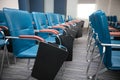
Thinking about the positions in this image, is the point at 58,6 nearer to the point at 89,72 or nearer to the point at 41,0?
the point at 41,0

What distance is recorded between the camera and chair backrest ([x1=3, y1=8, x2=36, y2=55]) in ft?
4.96

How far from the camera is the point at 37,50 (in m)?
1.56

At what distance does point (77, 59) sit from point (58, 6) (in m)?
6.67

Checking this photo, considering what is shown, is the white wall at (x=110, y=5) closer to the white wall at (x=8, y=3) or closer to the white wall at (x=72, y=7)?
the white wall at (x=72, y=7)

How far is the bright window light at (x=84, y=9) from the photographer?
1002cm

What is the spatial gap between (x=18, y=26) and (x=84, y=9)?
898 cm

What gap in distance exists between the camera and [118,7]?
952 centimetres

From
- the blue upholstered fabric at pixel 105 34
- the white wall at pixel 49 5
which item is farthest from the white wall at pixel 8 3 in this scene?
the white wall at pixel 49 5

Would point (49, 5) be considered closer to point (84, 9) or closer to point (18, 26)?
point (84, 9)

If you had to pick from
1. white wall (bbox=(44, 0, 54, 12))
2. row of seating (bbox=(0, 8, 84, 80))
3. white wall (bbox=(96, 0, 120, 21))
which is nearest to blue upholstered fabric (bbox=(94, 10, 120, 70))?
row of seating (bbox=(0, 8, 84, 80))

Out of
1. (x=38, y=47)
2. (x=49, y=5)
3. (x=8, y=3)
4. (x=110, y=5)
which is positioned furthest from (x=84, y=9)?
(x=38, y=47)

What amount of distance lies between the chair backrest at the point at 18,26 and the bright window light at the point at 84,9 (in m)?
8.65

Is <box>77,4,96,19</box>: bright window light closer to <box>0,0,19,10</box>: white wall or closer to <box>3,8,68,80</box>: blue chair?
<box>0,0,19,10</box>: white wall

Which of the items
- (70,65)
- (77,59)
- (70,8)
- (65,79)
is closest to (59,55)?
(65,79)
